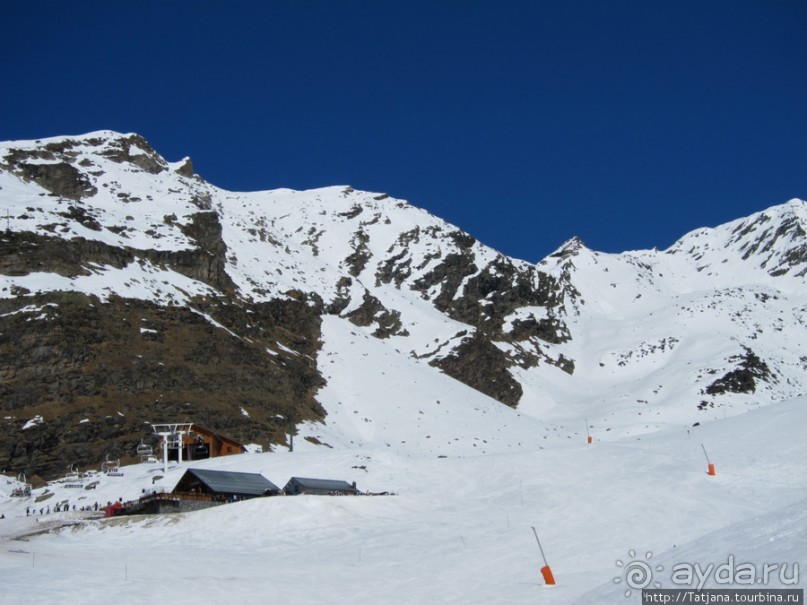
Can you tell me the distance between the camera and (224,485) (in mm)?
44094

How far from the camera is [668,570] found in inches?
668

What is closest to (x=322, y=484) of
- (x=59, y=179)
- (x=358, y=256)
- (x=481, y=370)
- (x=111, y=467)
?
(x=111, y=467)

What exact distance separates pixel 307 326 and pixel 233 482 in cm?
6483

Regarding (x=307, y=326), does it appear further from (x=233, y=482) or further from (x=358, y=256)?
(x=233, y=482)

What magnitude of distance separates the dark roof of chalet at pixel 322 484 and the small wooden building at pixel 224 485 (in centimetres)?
139

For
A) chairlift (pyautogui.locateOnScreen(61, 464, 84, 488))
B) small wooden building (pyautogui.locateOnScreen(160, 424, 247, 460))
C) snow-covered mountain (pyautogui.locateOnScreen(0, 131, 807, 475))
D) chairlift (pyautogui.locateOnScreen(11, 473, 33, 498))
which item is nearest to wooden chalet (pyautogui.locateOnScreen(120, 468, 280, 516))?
chairlift (pyautogui.locateOnScreen(61, 464, 84, 488))

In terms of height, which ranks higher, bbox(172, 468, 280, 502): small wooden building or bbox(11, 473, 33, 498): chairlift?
bbox(11, 473, 33, 498): chairlift

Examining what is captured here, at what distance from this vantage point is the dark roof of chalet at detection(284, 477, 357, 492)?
4450cm

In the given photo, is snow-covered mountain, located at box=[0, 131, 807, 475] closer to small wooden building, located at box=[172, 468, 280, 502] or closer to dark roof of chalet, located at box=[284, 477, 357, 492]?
small wooden building, located at box=[172, 468, 280, 502]

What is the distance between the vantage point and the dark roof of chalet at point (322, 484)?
146 feet

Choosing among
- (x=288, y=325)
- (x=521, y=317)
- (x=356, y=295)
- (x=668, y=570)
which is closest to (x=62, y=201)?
(x=288, y=325)

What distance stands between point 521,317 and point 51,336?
88.9 meters

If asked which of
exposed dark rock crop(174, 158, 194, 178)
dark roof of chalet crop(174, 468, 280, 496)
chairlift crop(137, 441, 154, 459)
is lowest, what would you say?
dark roof of chalet crop(174, 468, 280, 496)

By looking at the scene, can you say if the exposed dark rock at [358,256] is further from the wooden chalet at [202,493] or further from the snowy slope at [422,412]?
the wooden chalet at [202,493]
